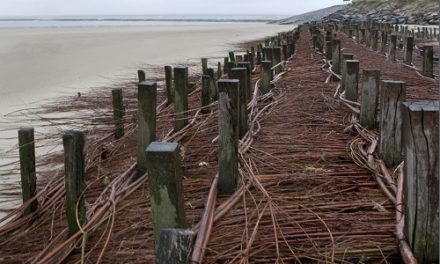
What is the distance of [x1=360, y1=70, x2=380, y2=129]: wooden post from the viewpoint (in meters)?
4.62

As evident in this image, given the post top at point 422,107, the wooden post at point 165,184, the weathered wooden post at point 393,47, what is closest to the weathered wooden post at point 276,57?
the weathered wooden post at point 393,47

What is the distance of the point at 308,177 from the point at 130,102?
6.18 meters

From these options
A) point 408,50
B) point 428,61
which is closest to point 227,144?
point 428,61

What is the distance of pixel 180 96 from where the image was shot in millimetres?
5617

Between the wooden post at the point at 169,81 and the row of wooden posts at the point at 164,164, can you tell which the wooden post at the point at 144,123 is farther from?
the wooden post at the point at 169,81

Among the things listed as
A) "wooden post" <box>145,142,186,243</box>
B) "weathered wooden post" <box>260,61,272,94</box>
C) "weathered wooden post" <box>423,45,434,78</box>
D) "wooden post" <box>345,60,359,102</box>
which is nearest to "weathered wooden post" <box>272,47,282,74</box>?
"weathered wooden post" <box>260,61,272,94</box>

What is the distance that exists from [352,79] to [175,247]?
14.3 feet

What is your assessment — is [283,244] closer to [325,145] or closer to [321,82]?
[325,145]

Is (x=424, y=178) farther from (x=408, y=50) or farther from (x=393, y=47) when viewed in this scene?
(x=393, y=47)

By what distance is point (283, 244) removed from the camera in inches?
111

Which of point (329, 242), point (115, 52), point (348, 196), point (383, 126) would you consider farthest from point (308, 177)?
point (115, 52)

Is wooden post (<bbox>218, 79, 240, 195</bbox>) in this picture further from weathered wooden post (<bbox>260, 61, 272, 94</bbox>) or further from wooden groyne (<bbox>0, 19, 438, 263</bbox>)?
weathered wooden post (<bbox>260, 61, 272, 94</bbox>)

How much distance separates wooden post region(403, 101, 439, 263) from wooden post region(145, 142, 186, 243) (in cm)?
118

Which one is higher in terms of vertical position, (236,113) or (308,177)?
(236,113)
